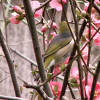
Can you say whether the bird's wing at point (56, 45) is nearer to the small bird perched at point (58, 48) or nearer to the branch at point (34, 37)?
the small bird perched at point (58, 48)

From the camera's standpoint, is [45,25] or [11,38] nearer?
[45,25]

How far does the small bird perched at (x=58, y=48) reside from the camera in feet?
4.37

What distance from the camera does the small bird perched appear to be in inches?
52.4

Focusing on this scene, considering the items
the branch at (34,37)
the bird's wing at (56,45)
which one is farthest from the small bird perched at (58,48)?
the branch at (34,37)

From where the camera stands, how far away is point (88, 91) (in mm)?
919

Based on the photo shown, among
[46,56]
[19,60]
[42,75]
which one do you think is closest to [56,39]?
[46,56]

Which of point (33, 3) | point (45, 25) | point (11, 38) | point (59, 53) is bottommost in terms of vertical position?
point (11, 38)

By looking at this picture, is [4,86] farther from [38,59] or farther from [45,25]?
[38,59]

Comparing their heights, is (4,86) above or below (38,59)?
below

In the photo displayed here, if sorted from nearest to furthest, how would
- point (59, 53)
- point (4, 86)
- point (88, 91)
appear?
point (88, 91) → point (59, 53) → point (4, 86)

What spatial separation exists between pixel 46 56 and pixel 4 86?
6.28ft

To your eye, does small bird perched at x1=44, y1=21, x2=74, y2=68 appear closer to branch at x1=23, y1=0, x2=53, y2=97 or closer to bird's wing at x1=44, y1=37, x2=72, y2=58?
bird's wing at x1=44, y1=37, x2=72, y2=58

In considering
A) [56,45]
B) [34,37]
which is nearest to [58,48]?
[56,45]

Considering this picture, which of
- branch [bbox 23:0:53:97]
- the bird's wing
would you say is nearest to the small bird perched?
the bird's wing
